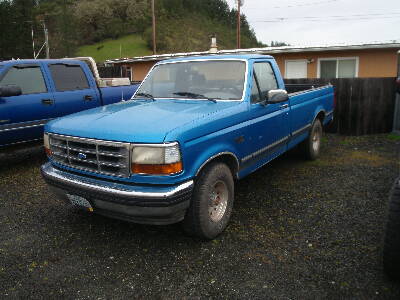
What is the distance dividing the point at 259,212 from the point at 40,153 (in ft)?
18.2

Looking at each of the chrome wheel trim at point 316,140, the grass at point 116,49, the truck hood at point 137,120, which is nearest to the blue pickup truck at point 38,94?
the truck hood at point 137,120

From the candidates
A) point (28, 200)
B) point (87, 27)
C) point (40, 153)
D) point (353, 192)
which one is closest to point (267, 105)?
point (353, 192)

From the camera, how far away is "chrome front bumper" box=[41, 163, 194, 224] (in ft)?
10.2

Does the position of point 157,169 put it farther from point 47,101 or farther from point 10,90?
point 47,101

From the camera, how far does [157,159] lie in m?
3.10

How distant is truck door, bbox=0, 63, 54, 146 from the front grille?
282 centimetres

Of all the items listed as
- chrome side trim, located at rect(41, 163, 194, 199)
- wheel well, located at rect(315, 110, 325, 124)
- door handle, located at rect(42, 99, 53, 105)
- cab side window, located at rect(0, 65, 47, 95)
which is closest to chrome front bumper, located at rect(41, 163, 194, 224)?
chrome side trim, located at rect(41, 163, 194, 199)

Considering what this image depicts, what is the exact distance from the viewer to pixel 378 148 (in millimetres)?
7875

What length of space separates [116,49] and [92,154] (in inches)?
2464

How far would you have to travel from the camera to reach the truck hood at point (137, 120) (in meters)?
3.19

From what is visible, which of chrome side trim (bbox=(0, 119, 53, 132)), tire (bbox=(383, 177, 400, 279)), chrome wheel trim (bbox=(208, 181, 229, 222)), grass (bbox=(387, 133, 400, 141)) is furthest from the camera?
grass (bbox=(387, 133, 400, 141))

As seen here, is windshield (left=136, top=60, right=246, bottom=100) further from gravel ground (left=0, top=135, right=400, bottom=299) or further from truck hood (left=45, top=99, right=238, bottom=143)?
gravel ground (left=0, top=135, right=400, bottom=299)

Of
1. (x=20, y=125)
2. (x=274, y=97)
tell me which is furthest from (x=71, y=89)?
(x=274, y=97)

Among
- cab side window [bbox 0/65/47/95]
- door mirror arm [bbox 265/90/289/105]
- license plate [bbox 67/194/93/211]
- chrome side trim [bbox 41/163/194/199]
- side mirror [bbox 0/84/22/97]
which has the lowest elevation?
license plate [bbox 67/194/93/211]
